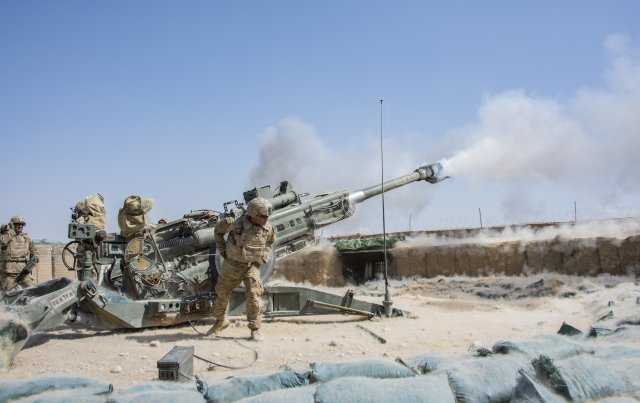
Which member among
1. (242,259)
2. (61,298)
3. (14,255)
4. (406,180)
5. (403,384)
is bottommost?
(403,384)

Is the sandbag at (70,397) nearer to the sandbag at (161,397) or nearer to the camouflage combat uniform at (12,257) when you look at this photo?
the sandbag at (161,397)

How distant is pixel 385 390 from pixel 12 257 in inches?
343

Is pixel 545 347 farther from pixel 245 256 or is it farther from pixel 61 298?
pixel 61 298

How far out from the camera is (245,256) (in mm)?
6105

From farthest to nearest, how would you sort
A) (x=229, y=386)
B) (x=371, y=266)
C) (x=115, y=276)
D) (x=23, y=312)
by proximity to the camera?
(x=371, y=266), (x=115, y=276), (x=23, y=312), (x=229, y=386)

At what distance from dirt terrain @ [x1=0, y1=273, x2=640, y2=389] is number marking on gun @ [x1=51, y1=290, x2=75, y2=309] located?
488mm

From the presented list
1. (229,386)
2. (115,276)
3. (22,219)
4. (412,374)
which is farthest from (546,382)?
(22,219)

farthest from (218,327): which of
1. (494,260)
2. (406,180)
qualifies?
(494,260)

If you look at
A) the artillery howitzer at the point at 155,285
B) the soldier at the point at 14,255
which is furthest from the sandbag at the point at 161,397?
the soldier at the point at 14,255

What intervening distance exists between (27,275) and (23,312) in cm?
502

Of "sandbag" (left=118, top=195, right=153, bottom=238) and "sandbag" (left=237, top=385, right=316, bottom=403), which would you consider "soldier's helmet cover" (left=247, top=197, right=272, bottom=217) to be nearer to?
"sandbag" (left=118, top=195, right=153, bottom=238)

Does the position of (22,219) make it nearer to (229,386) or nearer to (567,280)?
(229,386)

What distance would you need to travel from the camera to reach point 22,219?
9.65 m

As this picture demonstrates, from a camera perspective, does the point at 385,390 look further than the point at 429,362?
No
